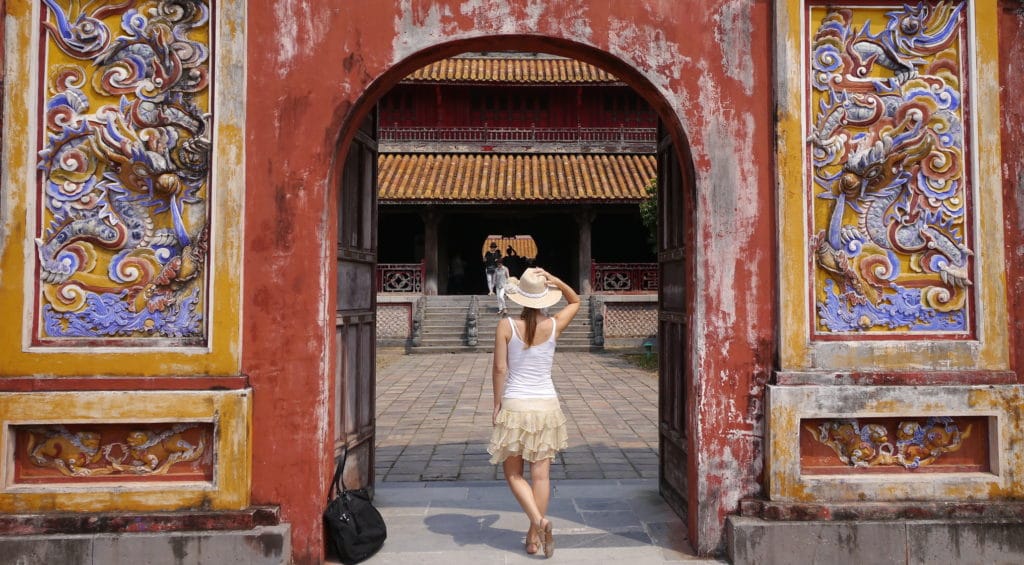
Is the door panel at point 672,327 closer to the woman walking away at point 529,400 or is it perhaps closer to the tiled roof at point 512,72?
the woman walking away at point 529,400

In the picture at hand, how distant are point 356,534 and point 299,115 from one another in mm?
2361

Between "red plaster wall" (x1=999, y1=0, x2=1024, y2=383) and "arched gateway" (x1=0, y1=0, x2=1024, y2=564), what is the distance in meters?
0.02

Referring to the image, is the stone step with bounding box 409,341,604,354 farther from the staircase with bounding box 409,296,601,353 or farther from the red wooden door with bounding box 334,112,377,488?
the red wooden door with bounding box 334,112,377,488

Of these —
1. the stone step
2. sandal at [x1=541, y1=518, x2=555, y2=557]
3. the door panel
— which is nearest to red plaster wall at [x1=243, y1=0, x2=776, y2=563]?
the door panel

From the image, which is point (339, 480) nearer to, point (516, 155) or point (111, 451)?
point (111, 451)

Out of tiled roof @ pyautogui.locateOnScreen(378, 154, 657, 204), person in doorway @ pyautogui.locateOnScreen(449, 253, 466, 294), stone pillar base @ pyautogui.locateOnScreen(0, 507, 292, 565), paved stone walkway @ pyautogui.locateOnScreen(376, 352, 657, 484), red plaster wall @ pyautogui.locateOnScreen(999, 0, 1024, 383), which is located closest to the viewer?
stone pillar base @ pyautogui.locateOnScreen(0, 507, 292, 565)

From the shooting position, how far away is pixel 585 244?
19.3 meters

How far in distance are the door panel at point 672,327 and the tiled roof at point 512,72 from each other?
16.1 m

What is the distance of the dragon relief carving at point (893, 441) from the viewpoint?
381 centimetres

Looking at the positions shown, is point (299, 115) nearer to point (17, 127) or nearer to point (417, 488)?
point (17, 127)

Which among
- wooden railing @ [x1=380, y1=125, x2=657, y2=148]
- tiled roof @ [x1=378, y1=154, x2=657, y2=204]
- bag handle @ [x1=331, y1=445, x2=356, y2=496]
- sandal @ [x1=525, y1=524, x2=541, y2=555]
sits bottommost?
sandal @ [x1=525, y1=524, x2=541, y2=555]

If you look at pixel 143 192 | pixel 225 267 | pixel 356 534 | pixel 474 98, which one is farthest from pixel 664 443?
pixel 474 98

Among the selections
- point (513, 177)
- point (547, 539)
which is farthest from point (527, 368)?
point (513, 177)

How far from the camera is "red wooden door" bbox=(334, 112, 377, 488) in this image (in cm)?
436
